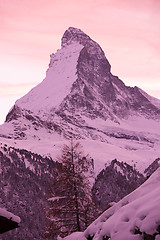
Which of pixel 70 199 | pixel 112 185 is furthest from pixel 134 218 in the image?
pixel 112 185

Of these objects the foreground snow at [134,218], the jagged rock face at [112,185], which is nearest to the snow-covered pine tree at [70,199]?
the foreground snow at [134,218]

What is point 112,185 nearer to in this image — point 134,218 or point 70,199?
point 70,199

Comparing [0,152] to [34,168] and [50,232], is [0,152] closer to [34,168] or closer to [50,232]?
[34,168]

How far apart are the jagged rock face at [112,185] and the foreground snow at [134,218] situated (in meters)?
158

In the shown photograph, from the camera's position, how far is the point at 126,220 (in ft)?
32.2

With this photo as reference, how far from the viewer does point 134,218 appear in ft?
31.1

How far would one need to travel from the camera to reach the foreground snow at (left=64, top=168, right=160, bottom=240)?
9.03 metres

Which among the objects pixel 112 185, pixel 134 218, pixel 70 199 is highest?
pixel 134 218

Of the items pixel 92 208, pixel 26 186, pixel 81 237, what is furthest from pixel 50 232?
pixel 26 186

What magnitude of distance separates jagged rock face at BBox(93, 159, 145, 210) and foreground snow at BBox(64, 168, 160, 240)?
520 ft

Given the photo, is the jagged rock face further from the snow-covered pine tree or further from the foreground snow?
the foreground snow

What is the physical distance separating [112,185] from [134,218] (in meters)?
177

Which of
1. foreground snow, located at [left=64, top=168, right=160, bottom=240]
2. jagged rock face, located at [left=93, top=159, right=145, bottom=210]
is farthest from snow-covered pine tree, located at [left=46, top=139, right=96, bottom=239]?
jagged rock face, located at [left=93, top=159, right=145, bottom=210]

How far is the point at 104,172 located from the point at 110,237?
180939mm
